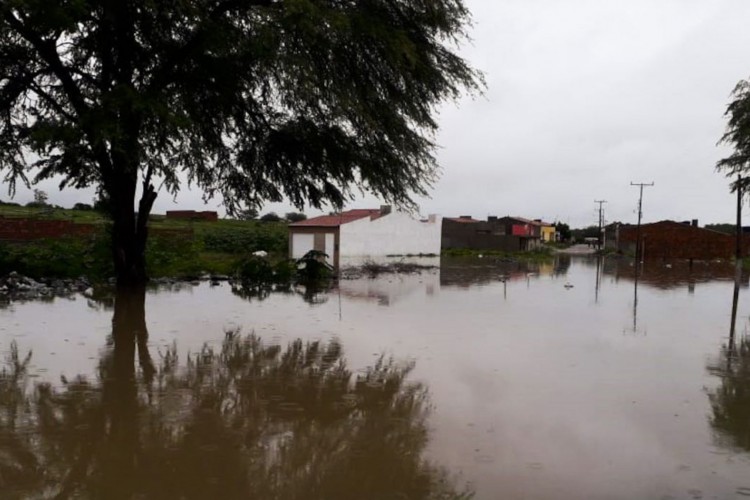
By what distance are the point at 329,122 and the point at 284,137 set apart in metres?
1.29

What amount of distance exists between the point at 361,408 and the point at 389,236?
53.5 metres

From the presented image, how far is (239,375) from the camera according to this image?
8406 mm

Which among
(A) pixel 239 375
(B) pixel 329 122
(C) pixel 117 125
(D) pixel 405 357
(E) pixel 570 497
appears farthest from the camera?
(B) pixel 329 122

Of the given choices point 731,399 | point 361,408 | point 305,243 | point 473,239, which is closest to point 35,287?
point 361,408

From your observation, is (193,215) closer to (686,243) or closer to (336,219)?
(336,219)

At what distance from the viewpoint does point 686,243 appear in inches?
3211

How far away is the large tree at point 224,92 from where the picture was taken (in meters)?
14.8

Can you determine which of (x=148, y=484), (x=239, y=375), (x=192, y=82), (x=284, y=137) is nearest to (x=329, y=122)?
(x=284, y=137)

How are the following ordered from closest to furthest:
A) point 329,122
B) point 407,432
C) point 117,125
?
point 407,432 < point 117,125 < point 329,122

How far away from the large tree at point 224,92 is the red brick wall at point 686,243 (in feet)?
226

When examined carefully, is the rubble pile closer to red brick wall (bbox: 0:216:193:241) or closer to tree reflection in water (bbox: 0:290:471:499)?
tree reflection in water (bbox: 0:290:471:499)

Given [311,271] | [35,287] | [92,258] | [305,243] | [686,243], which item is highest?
[686,243]

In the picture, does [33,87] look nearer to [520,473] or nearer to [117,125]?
[117,125]

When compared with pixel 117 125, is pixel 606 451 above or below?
below
